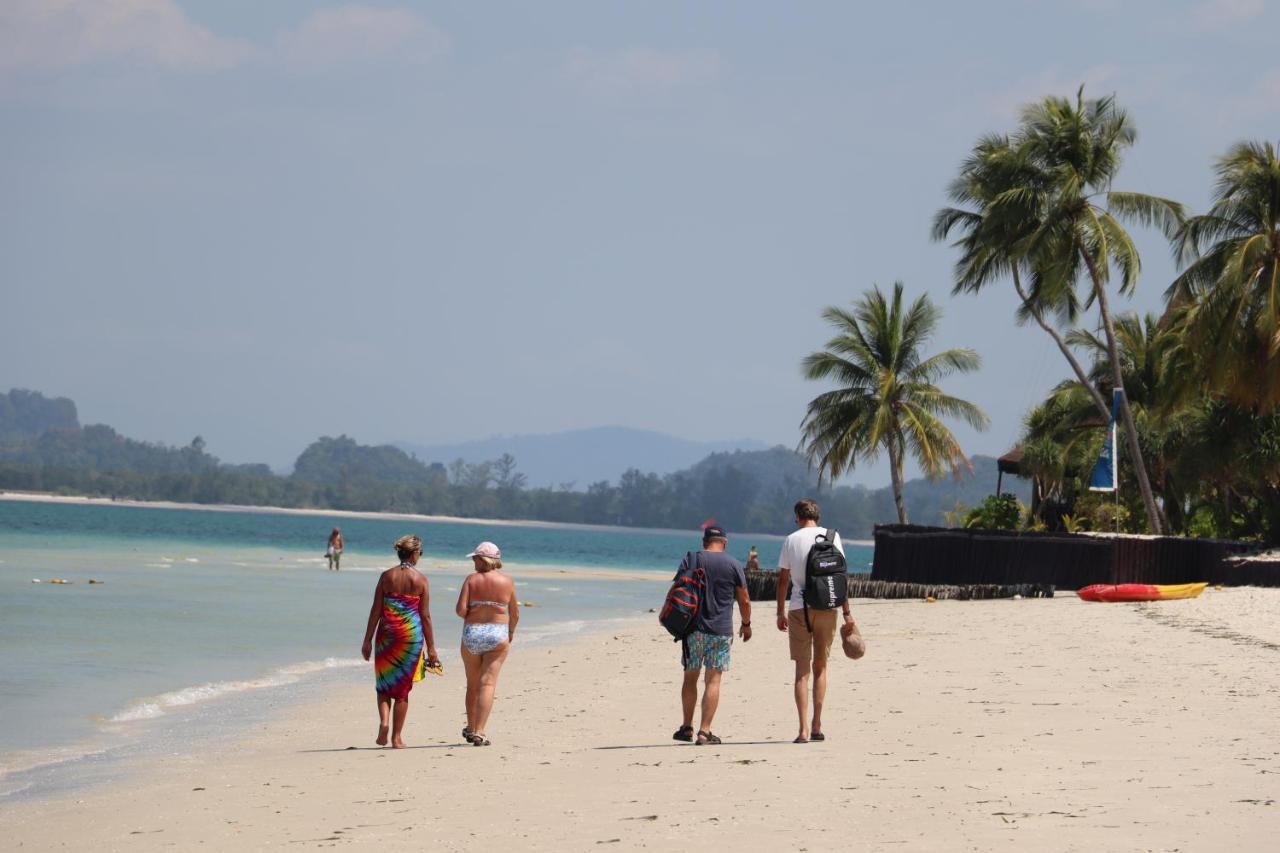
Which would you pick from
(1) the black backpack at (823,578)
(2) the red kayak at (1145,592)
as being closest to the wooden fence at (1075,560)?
(2) the red kayak at (1145,592)

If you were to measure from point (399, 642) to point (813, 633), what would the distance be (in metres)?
2.75

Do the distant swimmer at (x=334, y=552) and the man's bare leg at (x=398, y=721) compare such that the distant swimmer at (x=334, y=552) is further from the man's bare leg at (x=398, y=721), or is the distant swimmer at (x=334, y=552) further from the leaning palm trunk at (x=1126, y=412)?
the man's bare leg at (x=398, y=721)

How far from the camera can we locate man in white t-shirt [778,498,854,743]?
9.88 metres

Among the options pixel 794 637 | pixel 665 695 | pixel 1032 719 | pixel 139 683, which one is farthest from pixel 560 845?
pixel 139 683

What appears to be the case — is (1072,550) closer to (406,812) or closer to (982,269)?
(982,269)

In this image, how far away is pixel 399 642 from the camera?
10.2 meters

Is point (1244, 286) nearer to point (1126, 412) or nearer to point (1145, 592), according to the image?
A: point (1126, 412)

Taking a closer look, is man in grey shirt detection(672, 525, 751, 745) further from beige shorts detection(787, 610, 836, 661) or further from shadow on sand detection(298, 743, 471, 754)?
shadow on sand detection(298, 743, 471, 754)

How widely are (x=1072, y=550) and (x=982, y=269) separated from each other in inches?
499

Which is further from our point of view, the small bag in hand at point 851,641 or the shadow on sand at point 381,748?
the shadow on sand at point 381,748

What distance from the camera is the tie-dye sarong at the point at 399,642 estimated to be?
398 inches

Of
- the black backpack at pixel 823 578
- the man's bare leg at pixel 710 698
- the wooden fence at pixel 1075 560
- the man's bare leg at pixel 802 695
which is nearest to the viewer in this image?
the black backpack at pixel 823 578

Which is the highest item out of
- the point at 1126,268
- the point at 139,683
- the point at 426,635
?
the point at 1126,268

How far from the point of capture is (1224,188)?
32562 millimetres
